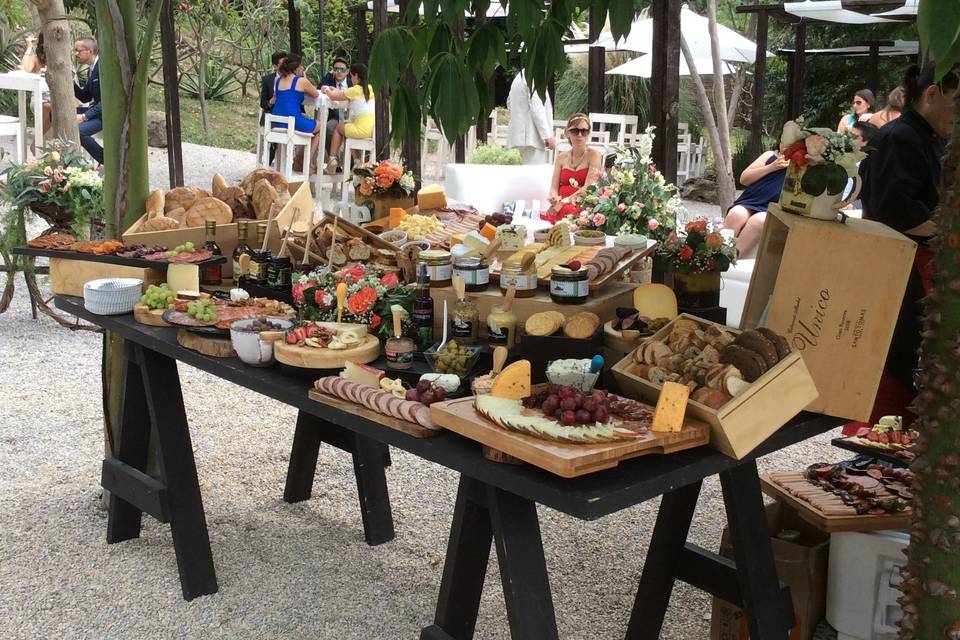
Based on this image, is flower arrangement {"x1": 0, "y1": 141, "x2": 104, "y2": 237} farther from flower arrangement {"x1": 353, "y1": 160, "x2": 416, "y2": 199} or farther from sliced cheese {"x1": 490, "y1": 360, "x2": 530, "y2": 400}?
sliced cheese {"x1": 490, "y1": 360, "x2": 530, "y2": 400}

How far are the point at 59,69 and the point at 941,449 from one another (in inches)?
317

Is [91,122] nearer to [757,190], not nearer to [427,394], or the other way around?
[757,190]

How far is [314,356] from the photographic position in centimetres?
238

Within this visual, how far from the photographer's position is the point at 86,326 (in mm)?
6340

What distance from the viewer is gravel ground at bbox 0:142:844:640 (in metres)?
2.92

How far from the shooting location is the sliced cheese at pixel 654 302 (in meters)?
2.48

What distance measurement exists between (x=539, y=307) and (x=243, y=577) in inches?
55.6

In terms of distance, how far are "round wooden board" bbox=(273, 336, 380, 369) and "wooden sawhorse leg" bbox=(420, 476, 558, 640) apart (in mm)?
492

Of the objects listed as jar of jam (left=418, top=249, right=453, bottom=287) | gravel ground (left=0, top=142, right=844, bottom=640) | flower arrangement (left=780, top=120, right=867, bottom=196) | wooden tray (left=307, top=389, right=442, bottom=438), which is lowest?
gravel ground (left=0, top=142, right=844, bottom=640)

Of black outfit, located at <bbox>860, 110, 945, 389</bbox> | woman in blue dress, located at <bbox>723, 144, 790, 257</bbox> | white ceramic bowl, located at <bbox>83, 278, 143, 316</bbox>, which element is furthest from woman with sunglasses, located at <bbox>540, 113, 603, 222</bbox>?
white ceramic bowl, located at <bbox>83, 278, 143, 316</bbox>

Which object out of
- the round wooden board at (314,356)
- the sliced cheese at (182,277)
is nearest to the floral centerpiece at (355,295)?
the round wooden board at (314,356)

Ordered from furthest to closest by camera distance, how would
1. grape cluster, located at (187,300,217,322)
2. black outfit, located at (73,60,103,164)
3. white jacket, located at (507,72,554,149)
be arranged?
1. black outfit, located at (73,60,103,164)
2. white jacket, located at (507,72,554,149)
3. grape cluster, located at (187,300,217,322)

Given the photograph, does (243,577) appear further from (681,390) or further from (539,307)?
(681,390)

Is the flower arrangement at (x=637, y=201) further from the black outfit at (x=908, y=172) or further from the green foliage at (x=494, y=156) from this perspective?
the black outfit at (x=908, y=172)
